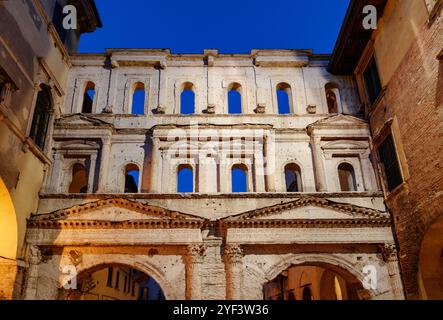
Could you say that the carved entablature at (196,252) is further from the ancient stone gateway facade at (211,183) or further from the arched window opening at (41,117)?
the arched window opening at (41,117)

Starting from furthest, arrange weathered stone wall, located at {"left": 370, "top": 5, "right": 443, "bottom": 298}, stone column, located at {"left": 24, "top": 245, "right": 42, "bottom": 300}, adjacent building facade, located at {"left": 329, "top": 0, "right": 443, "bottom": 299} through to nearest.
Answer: stone column, located at {"left": 24, "top": 245, "right": 42, "bottom": 300} < adjacent building facade, located at {"left": 329, "top": 0, "right": 443, "bottom": 299} < weathered stone wall, located at {"left": 370, "top": 5, "right": 443, "bottom": 298}

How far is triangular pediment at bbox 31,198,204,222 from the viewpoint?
38.8ft

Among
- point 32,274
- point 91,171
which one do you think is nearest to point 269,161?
point 91,171

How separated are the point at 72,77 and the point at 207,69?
18.0 ft

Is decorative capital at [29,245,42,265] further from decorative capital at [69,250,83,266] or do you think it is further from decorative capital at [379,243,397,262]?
decorative capital at [379,243,397,262]

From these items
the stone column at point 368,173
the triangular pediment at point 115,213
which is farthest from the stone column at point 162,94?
the stone column at point 368,173

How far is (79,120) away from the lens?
13938 mm

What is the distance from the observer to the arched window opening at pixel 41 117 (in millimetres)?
12680

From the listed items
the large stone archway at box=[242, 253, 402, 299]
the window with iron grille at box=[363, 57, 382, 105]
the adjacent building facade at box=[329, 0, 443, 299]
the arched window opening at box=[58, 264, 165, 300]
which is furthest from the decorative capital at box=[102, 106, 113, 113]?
the window with iron grille at box=[363, 57, 382, 105]

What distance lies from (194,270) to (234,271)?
4.01 feet

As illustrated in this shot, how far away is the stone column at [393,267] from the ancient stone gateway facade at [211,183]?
0.03 meters

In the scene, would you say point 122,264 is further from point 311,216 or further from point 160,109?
point 311,216

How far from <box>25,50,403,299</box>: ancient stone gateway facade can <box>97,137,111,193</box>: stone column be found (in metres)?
0.05
